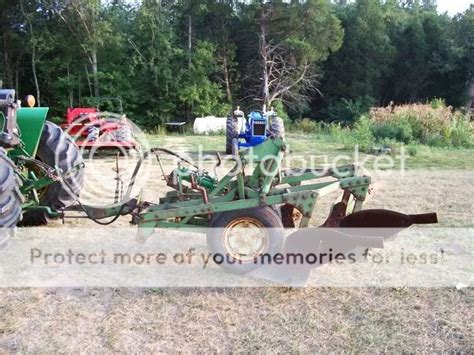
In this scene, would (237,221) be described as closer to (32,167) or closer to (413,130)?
(32,167)

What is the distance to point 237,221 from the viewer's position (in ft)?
10.6

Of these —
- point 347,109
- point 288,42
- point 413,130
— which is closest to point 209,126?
point 288,42

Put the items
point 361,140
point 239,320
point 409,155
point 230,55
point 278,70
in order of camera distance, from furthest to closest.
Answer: point 230,55 → point 278,70 → point 361,140 → point 409,155 → point 239,320

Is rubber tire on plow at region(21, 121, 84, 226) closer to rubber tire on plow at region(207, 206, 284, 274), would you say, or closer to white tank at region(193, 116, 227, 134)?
rubber tire on plow at region(207, 206, 284, 274)

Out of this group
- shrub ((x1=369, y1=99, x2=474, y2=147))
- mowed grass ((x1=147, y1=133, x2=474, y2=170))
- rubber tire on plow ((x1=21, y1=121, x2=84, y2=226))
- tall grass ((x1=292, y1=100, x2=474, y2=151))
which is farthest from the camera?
shrub ((x1=369, y1=99, x2=474, y2=147))

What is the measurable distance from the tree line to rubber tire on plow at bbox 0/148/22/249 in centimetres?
1528

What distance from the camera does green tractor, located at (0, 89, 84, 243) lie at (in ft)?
11.1

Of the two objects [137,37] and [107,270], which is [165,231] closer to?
[107,270]

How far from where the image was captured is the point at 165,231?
4.42m

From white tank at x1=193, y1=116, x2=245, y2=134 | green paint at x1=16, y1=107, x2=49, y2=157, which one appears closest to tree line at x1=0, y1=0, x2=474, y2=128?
white tank at x1=193, y1=116, x2=245, y2=134

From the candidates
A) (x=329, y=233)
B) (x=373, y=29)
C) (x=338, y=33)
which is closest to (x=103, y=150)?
(x=329, y=233)

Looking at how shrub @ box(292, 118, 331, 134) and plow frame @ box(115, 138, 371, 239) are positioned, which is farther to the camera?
shrub @ box(292, 118, 331, 134)

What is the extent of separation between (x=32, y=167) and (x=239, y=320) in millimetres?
2639

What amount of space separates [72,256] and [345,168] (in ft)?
7.52
